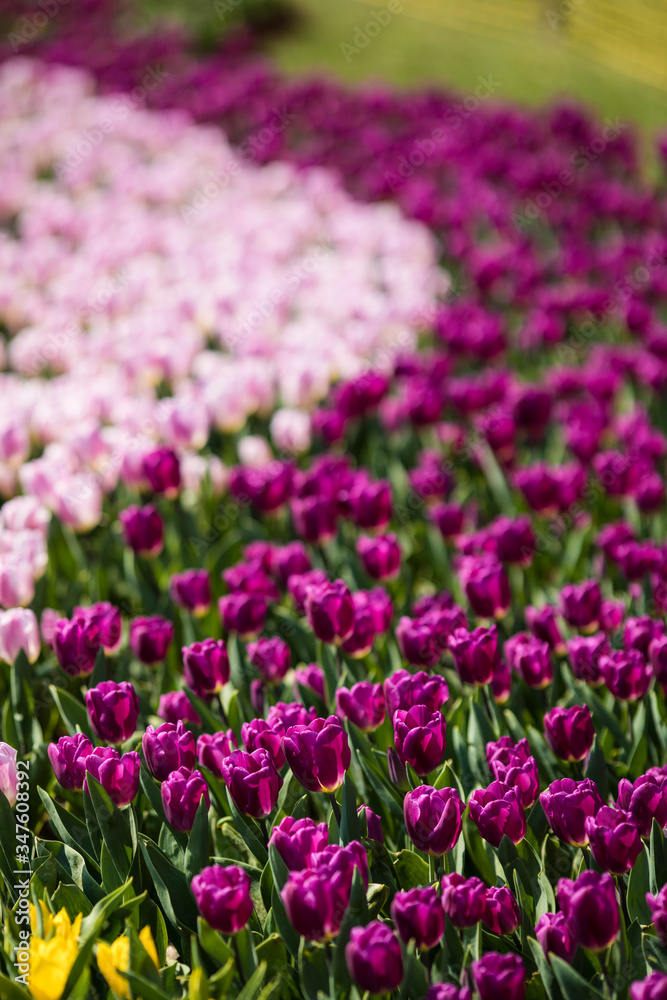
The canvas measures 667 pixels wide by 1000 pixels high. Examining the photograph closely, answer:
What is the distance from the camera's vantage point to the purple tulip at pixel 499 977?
1.38m

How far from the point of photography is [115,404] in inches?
142

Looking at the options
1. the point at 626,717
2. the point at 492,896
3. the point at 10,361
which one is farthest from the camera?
the point at 10,361

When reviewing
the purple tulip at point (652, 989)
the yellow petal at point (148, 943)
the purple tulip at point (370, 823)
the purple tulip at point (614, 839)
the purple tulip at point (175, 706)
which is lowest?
the purple tulip at point (175, 706)

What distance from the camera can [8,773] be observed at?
6.12 feet

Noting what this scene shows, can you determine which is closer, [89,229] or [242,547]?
[242,547]

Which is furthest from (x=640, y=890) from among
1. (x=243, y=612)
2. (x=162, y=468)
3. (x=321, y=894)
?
(x=162, y=468)

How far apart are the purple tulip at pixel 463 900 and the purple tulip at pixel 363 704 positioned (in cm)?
48

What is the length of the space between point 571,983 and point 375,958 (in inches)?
13.7

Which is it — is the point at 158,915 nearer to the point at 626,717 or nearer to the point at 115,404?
the point at 626,717

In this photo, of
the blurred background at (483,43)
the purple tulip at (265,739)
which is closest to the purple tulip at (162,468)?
the purple tulip at (265,739)

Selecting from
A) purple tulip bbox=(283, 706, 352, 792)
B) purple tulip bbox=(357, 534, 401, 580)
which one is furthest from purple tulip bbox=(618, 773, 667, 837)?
purple tulip bbox=(357, 534, 401, 580)

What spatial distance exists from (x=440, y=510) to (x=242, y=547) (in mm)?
628

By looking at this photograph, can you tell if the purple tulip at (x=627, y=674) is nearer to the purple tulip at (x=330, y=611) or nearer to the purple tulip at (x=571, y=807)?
the purple tulip at (x=571, y=807)

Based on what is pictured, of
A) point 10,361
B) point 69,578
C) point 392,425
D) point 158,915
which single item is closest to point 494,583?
point 158,915
